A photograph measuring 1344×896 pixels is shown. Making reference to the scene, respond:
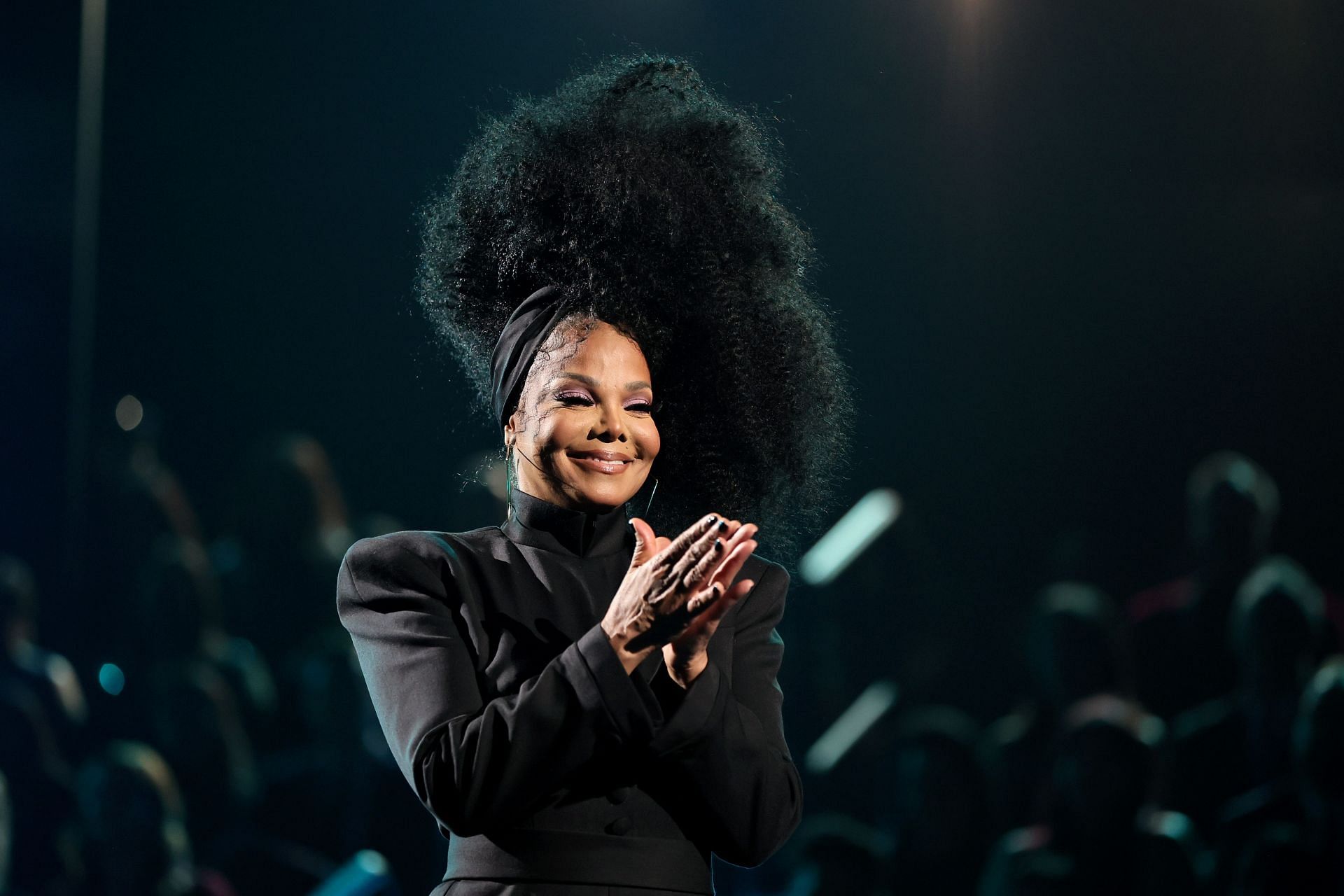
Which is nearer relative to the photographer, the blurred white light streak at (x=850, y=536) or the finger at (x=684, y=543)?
the finger at (x=684, y=543)

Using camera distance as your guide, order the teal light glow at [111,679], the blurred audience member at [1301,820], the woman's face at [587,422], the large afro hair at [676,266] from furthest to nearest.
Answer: the teal light glow at [111,679] → the blurred audience member at [1301,820] → the large afro hair at [676,266] → the woman's face at [587,422]

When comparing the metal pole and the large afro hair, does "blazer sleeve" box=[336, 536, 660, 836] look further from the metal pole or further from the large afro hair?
the metal pole

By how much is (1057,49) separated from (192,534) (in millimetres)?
2449

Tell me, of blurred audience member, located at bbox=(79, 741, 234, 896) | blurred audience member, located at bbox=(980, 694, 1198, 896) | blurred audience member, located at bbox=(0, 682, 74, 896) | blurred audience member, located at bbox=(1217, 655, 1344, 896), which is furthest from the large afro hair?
blurred audience member, located at bbox=(0, 682, 74, 896)

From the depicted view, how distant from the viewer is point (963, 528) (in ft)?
8.95

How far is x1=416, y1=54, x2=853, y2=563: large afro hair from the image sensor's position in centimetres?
137

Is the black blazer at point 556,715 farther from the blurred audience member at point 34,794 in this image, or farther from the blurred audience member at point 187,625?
the blurred audience member at point 34,794

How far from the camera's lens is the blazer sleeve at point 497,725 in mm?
1017

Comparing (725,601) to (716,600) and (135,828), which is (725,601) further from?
(135,828)

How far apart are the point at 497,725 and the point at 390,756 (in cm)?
198

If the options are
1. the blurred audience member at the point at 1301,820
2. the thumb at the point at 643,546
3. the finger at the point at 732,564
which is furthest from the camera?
the blurred audience member at the point at 1301,820

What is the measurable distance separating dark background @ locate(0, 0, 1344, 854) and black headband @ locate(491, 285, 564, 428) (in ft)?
4.76

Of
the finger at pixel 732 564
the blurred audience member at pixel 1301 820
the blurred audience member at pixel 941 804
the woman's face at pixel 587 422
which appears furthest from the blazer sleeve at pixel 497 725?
the blurred audience member at pixel 1301 820

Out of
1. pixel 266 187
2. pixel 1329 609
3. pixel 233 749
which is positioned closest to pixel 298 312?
pixel 266 187
